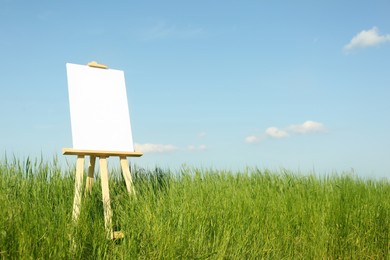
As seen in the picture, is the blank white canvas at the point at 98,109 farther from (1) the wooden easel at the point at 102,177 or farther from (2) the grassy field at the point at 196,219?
(2) the grassy field at the point at 196,219

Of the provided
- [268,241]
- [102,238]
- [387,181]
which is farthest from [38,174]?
[387,181]

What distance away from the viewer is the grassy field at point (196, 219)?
134 inches

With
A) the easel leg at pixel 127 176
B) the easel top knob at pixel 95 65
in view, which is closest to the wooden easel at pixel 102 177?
the easel leg at pixel 127 176

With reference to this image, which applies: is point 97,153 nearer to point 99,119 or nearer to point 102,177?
point 102,177

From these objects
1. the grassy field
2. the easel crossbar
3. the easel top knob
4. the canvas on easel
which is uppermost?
the easel top knob

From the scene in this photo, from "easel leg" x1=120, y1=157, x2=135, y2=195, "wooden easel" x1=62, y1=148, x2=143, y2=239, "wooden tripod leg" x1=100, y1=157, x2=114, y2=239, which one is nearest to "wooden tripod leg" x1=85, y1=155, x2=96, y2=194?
"wooden easel" x1=62, y1=148, x2=143, y2=239

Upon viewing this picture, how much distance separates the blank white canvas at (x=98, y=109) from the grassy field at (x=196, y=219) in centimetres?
55

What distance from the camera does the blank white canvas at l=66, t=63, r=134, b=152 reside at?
14.2 ft

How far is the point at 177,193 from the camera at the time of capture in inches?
196

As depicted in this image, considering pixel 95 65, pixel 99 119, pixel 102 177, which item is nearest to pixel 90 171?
pixel 102 177

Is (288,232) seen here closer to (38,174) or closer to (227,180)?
(227,180)

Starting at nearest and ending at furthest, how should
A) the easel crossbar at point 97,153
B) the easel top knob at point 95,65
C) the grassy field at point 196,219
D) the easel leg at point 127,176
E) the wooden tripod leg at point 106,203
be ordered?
1. the grassy field at point 196,219
2. the wooden tripod leg at point 106,203
3. the easel crossbar at point 97,153
4. the easel leg at point 127,176
5. the easel top knob at point 95,65

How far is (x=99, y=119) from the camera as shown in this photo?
446cm

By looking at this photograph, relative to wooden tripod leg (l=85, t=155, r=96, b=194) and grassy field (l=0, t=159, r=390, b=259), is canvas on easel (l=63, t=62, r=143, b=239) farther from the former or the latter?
grassy field (l=0, t=159, r=390, b=259)
